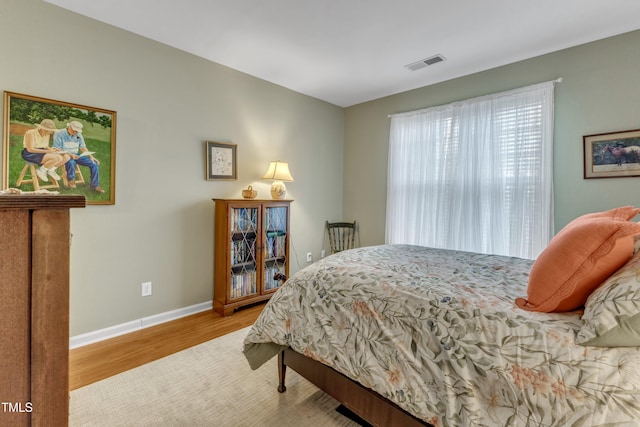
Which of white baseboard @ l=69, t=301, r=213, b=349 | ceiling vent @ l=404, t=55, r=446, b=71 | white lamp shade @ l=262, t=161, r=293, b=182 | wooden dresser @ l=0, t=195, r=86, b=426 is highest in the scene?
ceiling vent @ l=404, t=55, r=446, b=71

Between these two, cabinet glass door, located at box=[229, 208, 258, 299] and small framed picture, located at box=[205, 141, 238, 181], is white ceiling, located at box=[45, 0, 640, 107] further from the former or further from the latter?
cabinet glass door, located at box=[229, 208, 258, 299]

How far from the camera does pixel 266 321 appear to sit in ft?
5.77

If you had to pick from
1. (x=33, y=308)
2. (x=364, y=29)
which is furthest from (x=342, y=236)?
(x=33, y=308)

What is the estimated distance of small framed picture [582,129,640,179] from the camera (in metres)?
2.46

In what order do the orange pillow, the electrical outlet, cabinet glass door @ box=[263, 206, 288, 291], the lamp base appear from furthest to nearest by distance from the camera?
1. the lamp base
2. cabinet glass door @ box=[263, 206, 288, 291]
3. the electrical outlet
4. the orange pillow

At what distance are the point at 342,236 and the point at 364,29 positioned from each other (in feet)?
9.07

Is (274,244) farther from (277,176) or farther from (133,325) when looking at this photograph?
(133,325)

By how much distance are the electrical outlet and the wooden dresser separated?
240 centimetres

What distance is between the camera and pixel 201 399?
1779mm

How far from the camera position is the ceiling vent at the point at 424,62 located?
3025 mm

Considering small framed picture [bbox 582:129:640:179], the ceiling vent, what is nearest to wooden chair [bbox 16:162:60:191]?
the ceiling vent

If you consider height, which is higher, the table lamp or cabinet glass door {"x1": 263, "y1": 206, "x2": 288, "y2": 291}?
the table lamp

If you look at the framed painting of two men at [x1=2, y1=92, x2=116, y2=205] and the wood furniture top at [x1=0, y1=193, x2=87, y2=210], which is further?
the framed painting of two men at [x1=2, y1=92, x2=116, y2=205]

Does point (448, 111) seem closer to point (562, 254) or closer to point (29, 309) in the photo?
point (562, 254)
